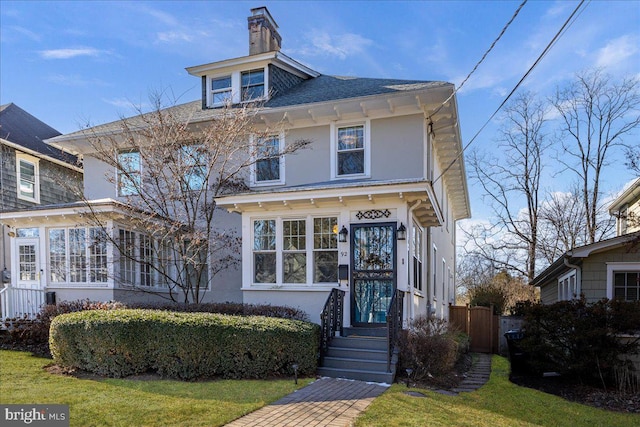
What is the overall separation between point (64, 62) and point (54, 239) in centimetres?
508

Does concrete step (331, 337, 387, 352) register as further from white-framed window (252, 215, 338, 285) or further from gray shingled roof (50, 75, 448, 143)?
gray shingled roof (50, 75, 448, 143)

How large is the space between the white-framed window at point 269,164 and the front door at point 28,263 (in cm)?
640

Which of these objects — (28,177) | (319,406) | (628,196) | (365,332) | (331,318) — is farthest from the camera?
(28,177)

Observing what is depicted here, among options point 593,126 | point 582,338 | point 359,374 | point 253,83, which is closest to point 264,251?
point 359,374

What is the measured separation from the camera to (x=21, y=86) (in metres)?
13.9

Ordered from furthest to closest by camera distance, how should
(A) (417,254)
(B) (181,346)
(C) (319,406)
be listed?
(A) (417,254) → (B) (181,346) → (C) (319,406)

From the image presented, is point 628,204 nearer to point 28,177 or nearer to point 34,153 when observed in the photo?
point 34,153

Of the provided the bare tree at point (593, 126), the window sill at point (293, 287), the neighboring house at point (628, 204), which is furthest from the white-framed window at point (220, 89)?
the bare tree at point (593, 126)

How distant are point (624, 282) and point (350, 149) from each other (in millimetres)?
7193

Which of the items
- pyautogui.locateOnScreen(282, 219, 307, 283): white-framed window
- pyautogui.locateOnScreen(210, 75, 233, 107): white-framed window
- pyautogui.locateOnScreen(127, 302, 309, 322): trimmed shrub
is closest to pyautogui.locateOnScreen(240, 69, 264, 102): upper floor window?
pyautogui.locateOnScreen(210, 75, 233, 107): white-framed window

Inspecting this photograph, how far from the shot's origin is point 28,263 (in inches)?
475

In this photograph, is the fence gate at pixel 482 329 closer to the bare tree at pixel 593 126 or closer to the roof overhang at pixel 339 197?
the roof overhang at pixel 339 197

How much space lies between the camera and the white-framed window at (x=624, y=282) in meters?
9.96

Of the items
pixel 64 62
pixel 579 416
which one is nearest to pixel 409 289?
pixel 579 416
